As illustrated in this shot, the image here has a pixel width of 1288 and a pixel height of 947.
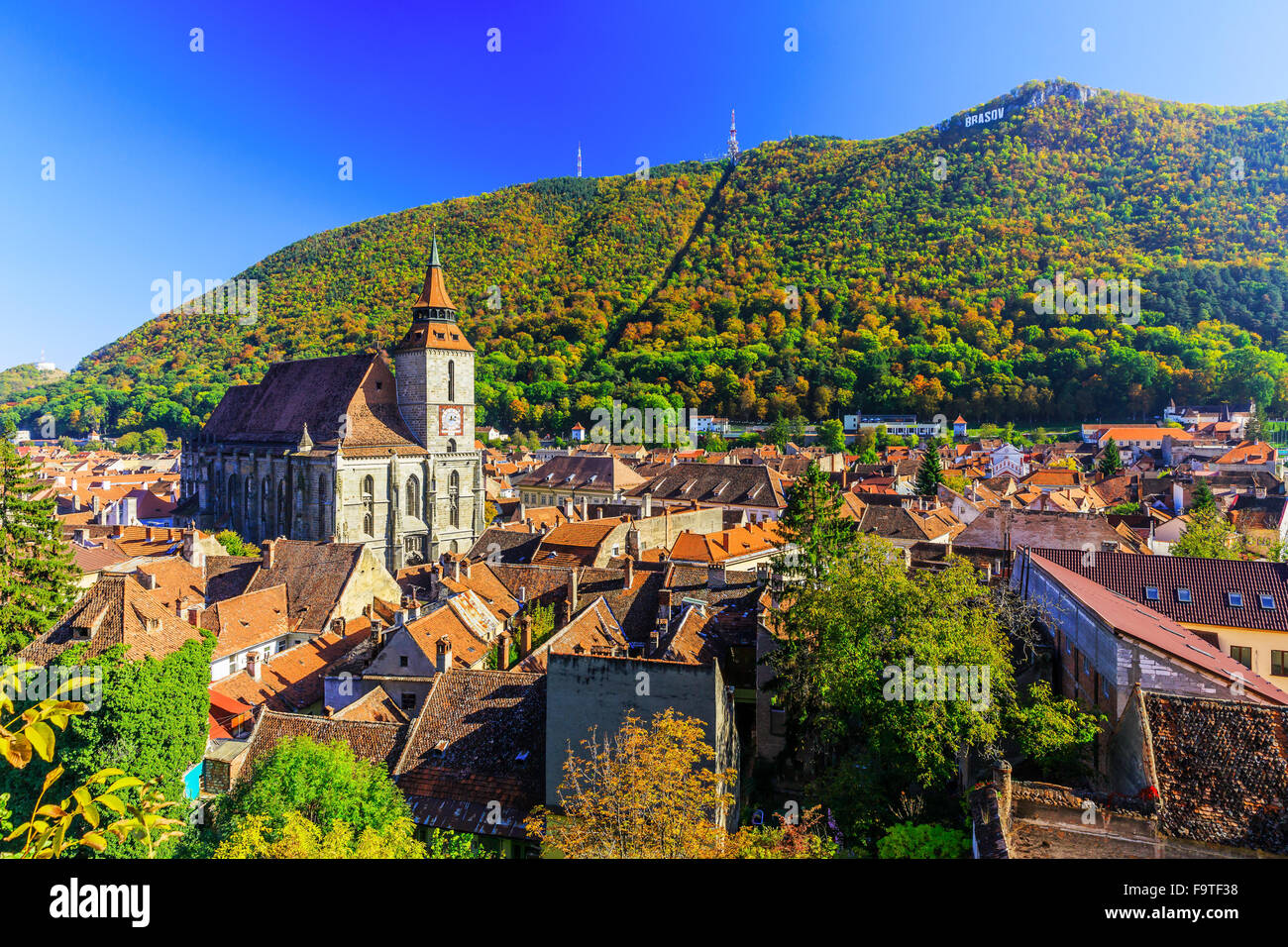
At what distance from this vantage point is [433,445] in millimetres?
61156

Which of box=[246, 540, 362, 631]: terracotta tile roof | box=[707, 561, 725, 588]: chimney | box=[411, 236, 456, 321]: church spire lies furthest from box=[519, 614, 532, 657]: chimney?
box=[411, 236, 456, 321]: church spire

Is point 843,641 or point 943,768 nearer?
point 943,768

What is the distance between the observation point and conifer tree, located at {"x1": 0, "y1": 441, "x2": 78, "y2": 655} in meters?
28.5

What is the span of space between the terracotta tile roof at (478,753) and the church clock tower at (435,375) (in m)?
40.9

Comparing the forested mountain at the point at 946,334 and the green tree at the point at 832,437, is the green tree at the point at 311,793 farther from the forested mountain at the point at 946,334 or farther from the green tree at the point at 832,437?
the forested mountain at the point at 946,334

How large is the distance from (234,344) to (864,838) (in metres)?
204

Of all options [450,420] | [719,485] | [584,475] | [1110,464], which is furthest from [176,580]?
[1110,464]

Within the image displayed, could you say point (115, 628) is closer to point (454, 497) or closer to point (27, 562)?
point (27, 562)

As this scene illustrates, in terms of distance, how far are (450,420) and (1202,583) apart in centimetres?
5055

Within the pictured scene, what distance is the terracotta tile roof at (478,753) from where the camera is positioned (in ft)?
61.6

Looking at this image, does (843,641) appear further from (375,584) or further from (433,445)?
(433,445)

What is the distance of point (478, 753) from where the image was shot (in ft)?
67.2

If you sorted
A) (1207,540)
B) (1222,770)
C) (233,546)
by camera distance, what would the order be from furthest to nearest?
(233,546) → (1207,540) → (1222,770)
